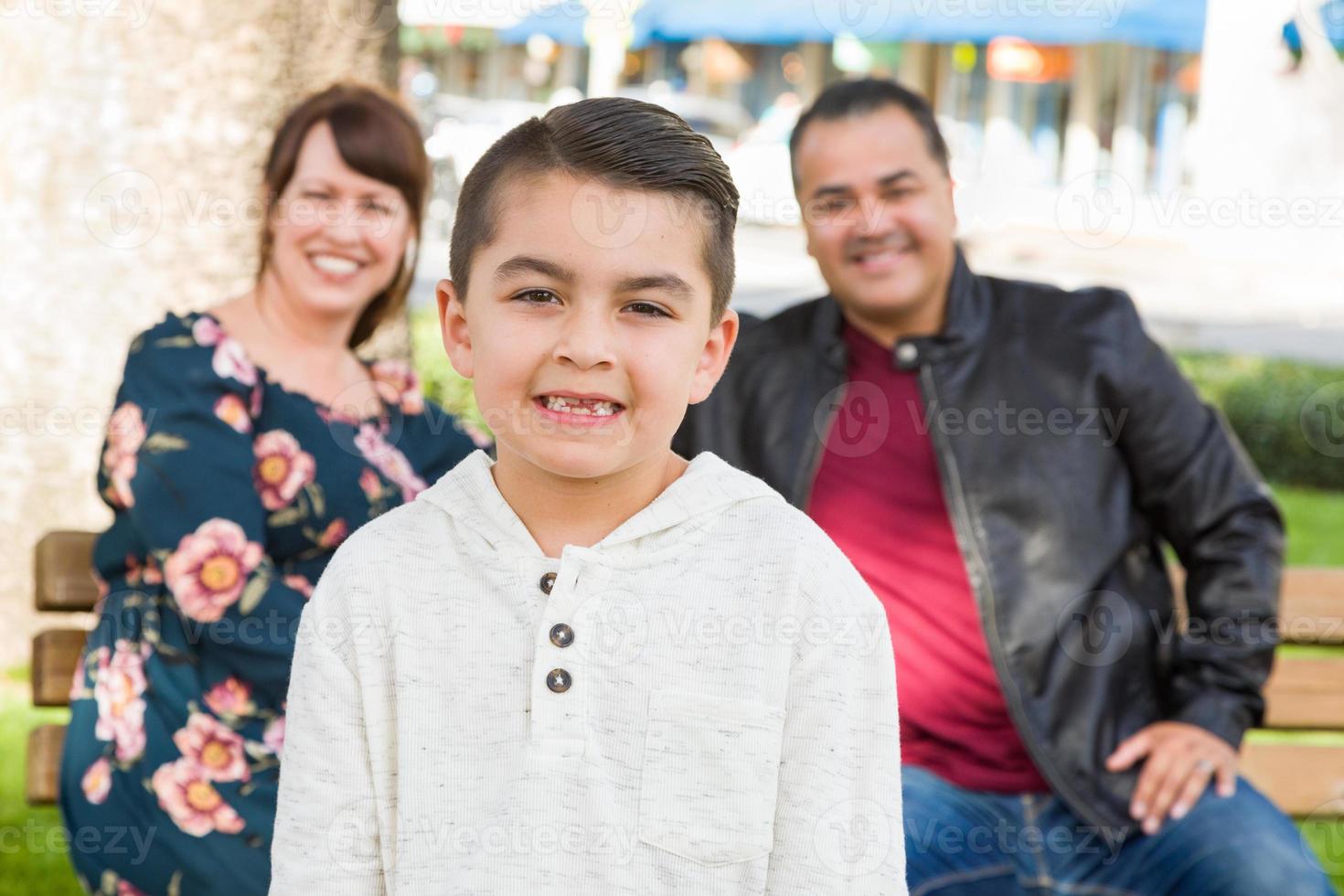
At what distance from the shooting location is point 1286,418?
27.5 feet

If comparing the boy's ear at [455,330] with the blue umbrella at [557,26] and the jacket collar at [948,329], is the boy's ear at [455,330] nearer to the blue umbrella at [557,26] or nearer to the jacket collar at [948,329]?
the jacket collar at [948,329]

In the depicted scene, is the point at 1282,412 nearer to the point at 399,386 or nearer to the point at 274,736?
the point at 399,386

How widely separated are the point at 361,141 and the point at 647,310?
1.53m

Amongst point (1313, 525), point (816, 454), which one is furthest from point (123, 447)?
point (1313, 525)

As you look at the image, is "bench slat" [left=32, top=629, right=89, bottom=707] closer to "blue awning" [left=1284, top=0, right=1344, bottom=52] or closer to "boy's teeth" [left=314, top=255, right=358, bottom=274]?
"boy's teeth" [left=314, top=255, right=358, bottom=274]

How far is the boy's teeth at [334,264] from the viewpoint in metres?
3.09

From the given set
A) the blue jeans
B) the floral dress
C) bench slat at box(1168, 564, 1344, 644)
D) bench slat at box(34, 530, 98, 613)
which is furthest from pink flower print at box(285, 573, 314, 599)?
bench slat at box(1168, 564, 1344, 644)

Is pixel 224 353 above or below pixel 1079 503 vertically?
above

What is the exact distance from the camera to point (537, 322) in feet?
5.69

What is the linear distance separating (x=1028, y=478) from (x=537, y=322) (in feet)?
5.02

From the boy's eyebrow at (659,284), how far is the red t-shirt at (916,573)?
1.36m

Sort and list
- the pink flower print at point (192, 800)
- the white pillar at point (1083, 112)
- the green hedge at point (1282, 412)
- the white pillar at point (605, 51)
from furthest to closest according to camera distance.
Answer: the white pillar at point (1083, 112)
the white pillar at point (605, 51)
the green hedge at point (1282, 412)
the pink flower print at point (192, 800)

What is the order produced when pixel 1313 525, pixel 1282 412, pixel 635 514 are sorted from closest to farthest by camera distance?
pixel 635 514 < pixel 1313 525 < pixel 1282 412

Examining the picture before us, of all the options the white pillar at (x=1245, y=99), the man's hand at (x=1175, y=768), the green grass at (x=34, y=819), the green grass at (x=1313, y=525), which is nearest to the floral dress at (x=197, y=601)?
the green grass at (x=34, y=819)
